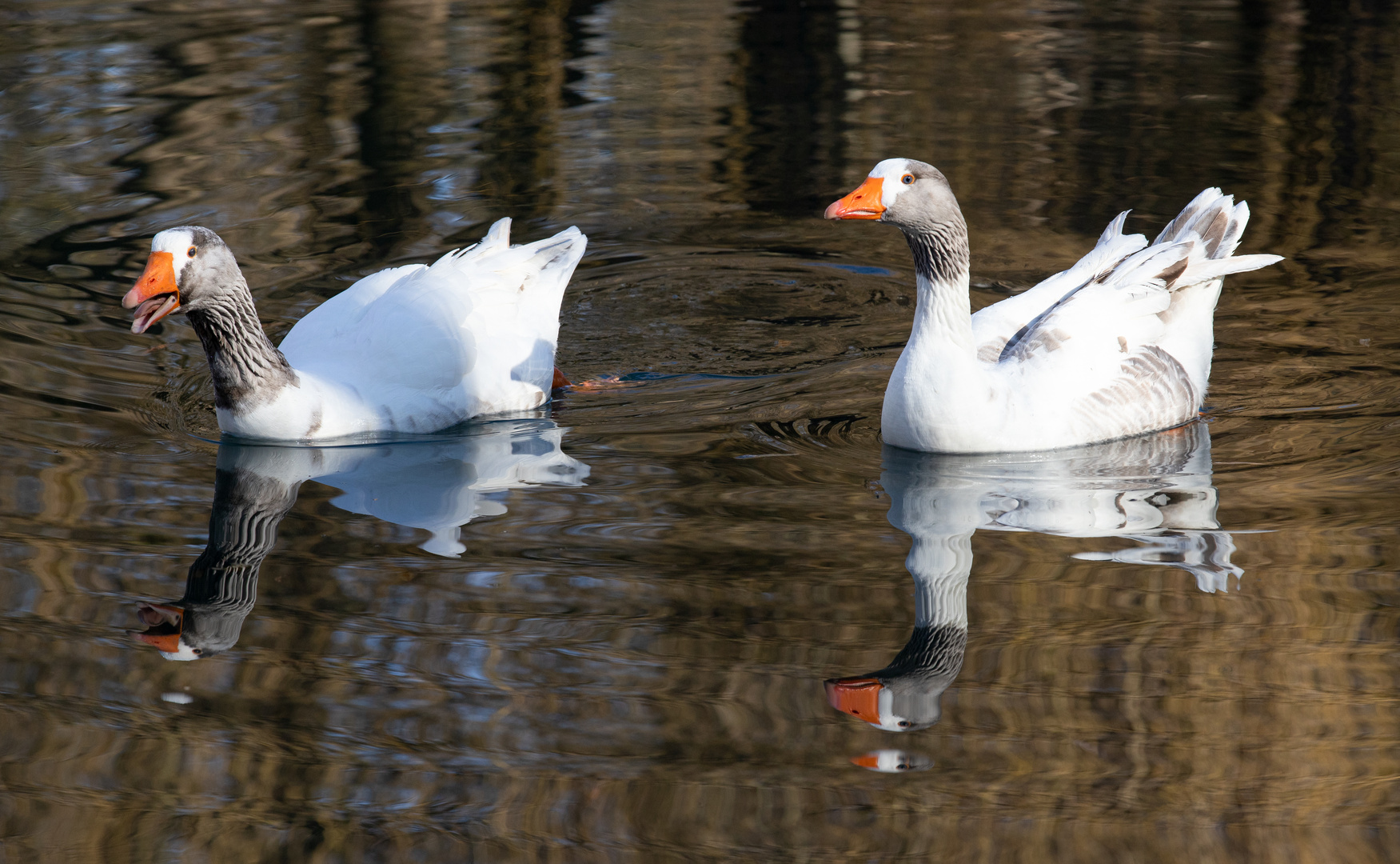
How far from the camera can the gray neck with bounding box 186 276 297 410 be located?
7.73 metres

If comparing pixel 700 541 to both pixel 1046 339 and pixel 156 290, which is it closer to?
pixel 1046 339

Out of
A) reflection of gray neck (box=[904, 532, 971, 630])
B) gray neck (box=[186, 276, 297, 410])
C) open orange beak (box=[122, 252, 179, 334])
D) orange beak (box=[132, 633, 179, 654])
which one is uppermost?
open orange beak (box=[122, 252, 179, 334])

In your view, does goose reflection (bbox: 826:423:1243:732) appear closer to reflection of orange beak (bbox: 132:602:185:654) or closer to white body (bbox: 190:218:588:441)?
white body (bbox: 190:218:588:441)

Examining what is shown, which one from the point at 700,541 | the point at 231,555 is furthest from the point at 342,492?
the point at 700,541

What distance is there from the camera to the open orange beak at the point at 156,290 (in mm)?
7355

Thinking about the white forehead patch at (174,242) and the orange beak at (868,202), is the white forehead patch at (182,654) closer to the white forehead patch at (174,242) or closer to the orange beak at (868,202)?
the white forehead patch at (174,242)

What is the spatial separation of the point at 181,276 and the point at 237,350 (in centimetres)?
50

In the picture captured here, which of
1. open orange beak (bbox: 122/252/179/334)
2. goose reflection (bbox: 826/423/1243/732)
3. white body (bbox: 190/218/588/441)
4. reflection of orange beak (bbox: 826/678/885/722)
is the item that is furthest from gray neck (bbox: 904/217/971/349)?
open orange beak (bbox: 122/252/179/334)

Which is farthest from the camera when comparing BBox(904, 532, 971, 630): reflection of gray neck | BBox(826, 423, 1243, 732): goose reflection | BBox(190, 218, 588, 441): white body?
BBox(190, 218, 588, 441): white body

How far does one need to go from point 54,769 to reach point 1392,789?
453cm

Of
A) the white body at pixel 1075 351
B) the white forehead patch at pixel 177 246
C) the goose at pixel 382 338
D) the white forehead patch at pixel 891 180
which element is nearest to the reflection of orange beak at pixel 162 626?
the goose at pixel 382 338

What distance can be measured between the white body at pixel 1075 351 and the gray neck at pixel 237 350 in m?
3.26

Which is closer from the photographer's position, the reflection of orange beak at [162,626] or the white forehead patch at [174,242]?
the reflection of orange beak at [162,626]

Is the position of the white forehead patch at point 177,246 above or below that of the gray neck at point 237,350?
above
